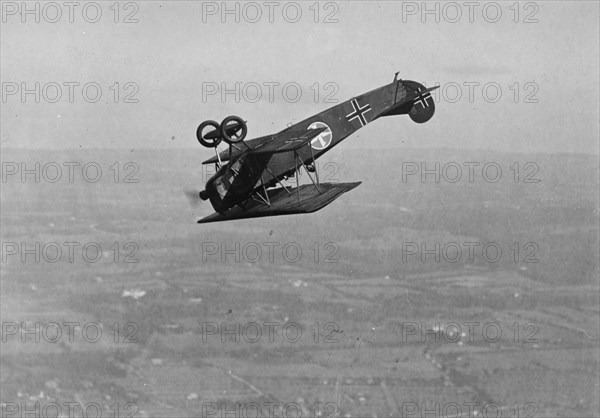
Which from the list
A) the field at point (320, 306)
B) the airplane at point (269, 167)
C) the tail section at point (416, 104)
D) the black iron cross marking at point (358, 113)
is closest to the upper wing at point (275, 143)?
the airplane at point (269, 167)

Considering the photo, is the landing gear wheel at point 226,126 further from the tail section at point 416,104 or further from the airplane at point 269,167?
the tail section at point 416,104

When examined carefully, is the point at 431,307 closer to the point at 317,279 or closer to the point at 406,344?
the point at 406,344

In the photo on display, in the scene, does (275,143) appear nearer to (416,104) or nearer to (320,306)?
(416,104)

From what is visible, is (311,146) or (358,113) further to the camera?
(358,113)

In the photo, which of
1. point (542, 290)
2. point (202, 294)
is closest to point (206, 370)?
point (202, 294)

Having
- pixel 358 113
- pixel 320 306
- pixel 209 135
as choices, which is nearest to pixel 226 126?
pixel 209 135
